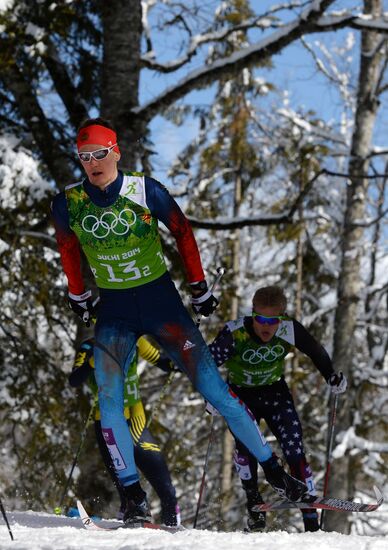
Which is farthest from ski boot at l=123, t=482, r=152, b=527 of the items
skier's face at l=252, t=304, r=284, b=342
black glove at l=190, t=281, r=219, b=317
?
skier's face at l=252, t=304, r=284, b=342

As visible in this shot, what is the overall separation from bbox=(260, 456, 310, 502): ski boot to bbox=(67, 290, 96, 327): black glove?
142 centimetres

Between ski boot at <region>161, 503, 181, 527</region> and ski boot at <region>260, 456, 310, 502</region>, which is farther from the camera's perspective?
ski boot at <region>161, 503, 181, 527</region>

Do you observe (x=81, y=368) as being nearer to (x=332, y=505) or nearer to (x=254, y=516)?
(x=254, y=516)

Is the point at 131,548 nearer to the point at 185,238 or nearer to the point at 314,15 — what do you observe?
the point at 185,238

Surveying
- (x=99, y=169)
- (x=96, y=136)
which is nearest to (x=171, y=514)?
(x=99, y=169)

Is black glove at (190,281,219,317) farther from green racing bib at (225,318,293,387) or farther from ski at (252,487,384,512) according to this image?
ski at (252,487,384,512)

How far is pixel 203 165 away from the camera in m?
19.3

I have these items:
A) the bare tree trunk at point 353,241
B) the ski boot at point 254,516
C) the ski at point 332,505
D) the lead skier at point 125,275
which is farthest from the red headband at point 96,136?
the bare tree trunk at point 353,241

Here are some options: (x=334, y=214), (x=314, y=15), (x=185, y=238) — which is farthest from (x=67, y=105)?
(x=334, y=214)

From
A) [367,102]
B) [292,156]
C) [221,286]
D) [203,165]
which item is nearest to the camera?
[221,286]

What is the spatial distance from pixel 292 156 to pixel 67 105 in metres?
8.11

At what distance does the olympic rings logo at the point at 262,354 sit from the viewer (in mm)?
5480

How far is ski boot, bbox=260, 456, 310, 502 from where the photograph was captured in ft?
16.3

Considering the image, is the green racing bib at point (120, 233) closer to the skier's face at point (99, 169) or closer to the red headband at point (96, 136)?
the skier's face at point (99, 169)
